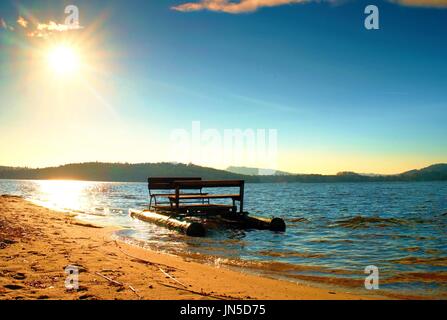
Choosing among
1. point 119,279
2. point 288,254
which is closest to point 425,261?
point 288,254

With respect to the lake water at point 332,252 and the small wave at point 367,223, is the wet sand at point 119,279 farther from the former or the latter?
the small wave at point 367,223

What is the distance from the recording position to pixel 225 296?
22.6 ft

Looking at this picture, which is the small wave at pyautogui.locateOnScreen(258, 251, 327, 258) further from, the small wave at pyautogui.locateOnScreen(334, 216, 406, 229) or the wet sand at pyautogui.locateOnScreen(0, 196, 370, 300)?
the small wave at pyautogui.locateOnScreen(334, 216, 406, 229)

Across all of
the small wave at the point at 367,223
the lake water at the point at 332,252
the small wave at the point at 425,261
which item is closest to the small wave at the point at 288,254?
the lake water at the point at 332,252

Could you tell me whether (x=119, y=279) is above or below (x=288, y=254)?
above

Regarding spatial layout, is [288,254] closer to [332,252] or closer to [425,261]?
[332,252]

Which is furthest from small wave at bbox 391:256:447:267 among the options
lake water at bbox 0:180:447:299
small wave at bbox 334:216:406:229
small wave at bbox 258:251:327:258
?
small wave at bbox 334:216:406:229

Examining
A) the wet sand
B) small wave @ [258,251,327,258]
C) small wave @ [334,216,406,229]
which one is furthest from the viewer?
small wave @ [334,216,406,229]

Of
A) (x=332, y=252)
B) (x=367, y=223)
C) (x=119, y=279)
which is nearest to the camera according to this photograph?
(x=119, y=279)

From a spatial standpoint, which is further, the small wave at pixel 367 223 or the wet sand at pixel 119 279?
the small wave at pixel 367 223

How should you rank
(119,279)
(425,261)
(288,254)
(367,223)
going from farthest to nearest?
(367,223)
(288,254)
(425,261)
(119,279)

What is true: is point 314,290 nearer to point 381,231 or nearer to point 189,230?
point 189,230

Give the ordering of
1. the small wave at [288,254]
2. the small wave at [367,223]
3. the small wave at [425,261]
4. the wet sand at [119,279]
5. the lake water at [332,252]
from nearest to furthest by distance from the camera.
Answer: the wet sand at [119,279], the lake water at [332,252], the small wave at [425,261], the small wave at [288,254], the small wave at [367,223]
